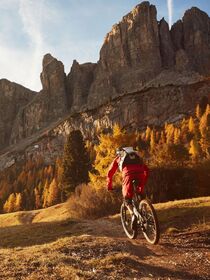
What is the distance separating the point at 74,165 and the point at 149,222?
191 ft

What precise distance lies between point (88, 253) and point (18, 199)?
105779 millimetres

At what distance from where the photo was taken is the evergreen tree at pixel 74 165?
226ft

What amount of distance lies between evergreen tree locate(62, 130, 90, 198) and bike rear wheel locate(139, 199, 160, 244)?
2117 inches

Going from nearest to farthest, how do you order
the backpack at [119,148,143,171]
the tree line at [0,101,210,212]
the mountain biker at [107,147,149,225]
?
the mountain biker at [107,147,149,225] < the backpack at [119,148,143,171] < the tree line at [0,101,210,212]

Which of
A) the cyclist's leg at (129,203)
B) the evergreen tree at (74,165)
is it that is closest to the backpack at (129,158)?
the cyclist's leg at (129,203)

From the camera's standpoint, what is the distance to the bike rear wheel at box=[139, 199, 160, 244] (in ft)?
41.1

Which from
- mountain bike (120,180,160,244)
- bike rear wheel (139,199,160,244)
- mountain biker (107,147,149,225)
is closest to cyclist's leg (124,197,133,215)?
mountain biker (107,147,149,225)

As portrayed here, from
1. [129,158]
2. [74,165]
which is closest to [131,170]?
[129,158]

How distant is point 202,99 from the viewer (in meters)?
168

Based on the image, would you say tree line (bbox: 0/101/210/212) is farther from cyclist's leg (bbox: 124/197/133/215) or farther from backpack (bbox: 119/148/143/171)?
backpack (bbox: 119/148/143/171)

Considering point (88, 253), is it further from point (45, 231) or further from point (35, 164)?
point (35, 164)

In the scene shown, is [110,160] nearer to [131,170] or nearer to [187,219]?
[187,219]

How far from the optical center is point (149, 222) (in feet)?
42.3

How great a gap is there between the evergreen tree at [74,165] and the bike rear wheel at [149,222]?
53769 millimetres
